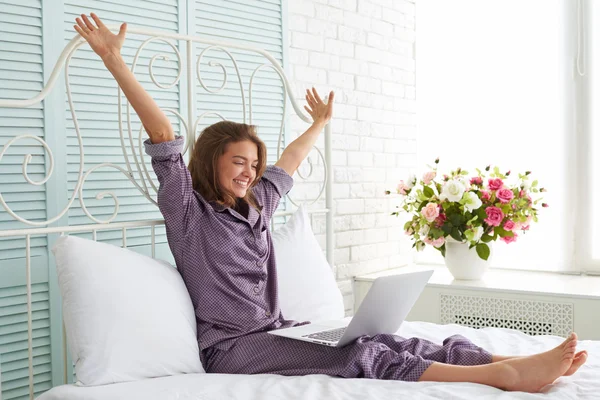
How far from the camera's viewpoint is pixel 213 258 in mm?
1841

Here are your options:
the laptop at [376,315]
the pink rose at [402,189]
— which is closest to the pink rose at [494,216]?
the pink rose at [402,189]

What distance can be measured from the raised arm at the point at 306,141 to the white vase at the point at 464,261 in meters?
0.89

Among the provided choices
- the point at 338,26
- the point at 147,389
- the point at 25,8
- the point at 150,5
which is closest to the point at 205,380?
the point at 147,389

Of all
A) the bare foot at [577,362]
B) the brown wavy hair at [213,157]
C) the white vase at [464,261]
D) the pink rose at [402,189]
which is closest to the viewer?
the bare foot at [577,362]

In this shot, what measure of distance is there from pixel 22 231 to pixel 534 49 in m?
2.47

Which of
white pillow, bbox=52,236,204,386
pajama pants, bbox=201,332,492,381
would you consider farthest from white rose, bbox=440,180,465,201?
white pillow, bbox=52,236,204,386

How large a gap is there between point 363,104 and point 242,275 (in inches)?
60.7

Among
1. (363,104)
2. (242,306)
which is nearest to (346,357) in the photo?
(242,306)

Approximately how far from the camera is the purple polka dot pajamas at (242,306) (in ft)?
5.18

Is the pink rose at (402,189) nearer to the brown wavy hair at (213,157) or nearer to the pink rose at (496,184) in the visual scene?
the pink rose at (496,184)

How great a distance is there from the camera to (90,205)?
2047 mm

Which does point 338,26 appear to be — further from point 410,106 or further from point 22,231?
point 22,231

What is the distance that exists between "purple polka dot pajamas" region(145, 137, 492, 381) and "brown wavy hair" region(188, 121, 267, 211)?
1.5 inches

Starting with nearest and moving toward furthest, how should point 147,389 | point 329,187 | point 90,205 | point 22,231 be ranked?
point 147,389, point 22,231, point 90,205, point 329,187
